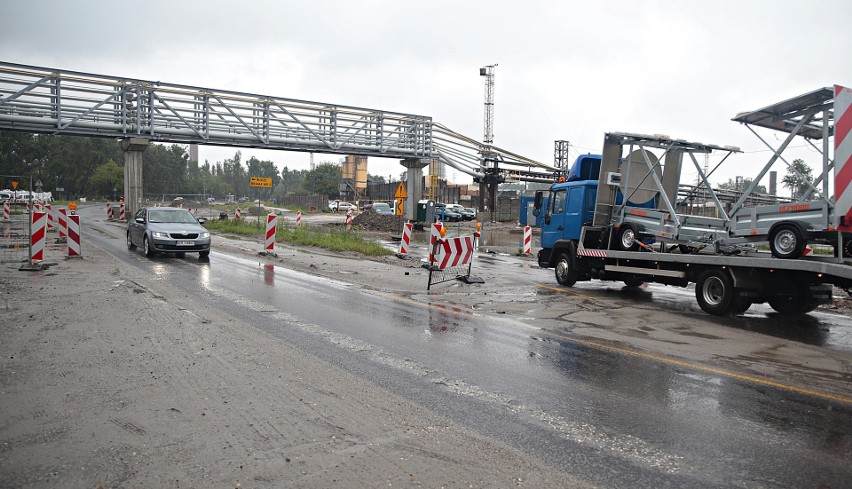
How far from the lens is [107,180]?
92750 millimetres

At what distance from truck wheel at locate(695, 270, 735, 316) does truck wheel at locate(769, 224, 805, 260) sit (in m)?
0.94

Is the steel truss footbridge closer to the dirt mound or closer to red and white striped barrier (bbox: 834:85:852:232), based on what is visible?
the dirt mound

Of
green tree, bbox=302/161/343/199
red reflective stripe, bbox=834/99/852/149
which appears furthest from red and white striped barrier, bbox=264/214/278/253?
green tree, bbox=302/161/343/199

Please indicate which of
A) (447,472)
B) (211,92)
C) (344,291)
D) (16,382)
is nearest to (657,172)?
(344,291)

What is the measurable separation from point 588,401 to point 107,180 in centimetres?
10158

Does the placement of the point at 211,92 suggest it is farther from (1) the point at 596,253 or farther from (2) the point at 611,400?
(2) the point at 611,400

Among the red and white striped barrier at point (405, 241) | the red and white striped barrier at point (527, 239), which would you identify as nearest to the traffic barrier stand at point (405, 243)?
the red and white striped barrier at point (405, 241)

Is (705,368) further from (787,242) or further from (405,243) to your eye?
(405,243)

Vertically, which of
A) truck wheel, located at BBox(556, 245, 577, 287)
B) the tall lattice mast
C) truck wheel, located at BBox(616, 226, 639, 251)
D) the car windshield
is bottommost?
truck wheel, located at BBox(556, 245, 577, 287)

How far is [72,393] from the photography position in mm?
5281

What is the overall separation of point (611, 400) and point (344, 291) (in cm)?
756

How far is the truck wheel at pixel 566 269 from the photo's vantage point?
13906 millimetres

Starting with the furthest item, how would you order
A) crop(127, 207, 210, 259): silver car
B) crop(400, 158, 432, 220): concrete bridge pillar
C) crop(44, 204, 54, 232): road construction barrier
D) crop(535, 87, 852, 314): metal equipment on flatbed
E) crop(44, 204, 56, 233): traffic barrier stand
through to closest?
crop(400, 158, 432, 220): concrete bridge pillar, crop(44, 204, 56, 233): traffic barrier stand, crop(44, 204, 54, 232): road construction barrier, crop(127, 207, 210, 259): silver car, crop(535, 87, 852, 314): metal equipment on flatbed

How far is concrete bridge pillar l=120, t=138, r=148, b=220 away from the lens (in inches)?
1344
